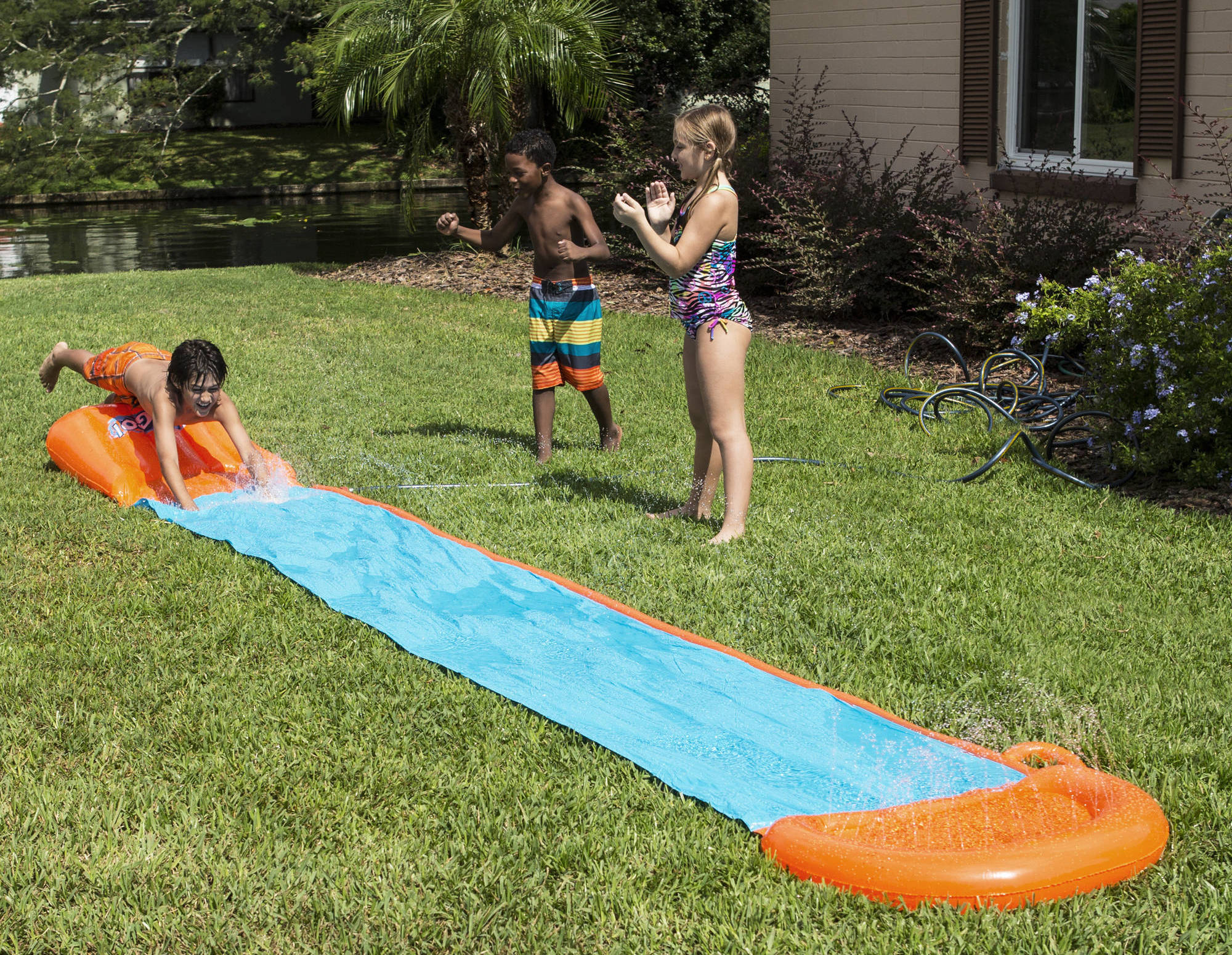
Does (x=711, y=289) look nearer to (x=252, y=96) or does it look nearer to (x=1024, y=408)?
(x=1024, y=408)

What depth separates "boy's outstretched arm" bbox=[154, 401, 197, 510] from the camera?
5129mm

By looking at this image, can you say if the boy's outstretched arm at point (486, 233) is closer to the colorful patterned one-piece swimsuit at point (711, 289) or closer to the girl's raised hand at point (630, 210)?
the colorful patterned one-piece swimsuit at point (711, 289)

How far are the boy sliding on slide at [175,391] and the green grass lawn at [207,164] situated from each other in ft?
79.5

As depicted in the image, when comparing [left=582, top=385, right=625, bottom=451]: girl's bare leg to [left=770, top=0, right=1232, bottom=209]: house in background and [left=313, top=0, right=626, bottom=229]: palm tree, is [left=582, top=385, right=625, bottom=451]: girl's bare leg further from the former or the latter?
[left=313, top=0, right=626, bottom=229]: palm tree

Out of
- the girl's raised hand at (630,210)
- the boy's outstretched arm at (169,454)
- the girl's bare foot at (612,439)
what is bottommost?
the girl's bare foot at (612,439)

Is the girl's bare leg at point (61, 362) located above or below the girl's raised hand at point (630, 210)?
below

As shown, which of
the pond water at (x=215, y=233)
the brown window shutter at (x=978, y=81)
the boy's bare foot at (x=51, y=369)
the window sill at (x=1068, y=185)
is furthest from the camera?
the pond water at (x=215, y=233)

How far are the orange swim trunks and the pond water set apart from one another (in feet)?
33.0

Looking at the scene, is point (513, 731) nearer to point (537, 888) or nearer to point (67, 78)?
point (537, 888)

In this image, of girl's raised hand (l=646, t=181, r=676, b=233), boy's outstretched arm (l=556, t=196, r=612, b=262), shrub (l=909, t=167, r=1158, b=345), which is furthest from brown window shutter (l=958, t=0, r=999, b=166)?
girl's raised hand (l=646, t=181, r=676, b=233)

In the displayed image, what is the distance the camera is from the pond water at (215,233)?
17172mm

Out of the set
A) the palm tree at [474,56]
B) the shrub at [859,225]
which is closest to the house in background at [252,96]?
the palm tree at [474,56]

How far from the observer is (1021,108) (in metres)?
9.30

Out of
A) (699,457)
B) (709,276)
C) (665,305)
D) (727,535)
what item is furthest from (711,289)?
(665,305)
